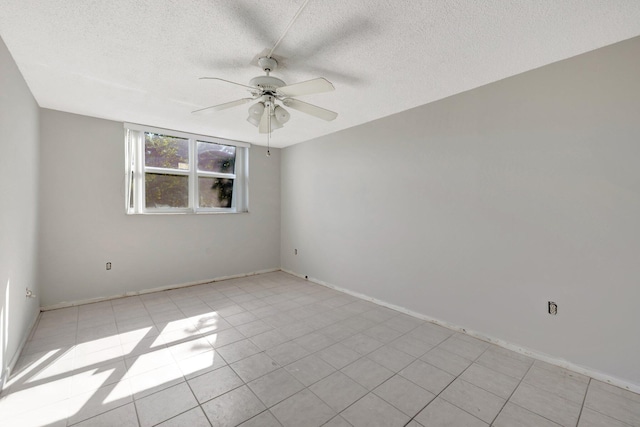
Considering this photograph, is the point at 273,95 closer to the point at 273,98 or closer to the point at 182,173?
the point at 273,98

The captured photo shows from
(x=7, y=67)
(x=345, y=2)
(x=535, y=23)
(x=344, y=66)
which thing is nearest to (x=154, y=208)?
(x=7, y=67)

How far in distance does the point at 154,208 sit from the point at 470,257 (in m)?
4.16

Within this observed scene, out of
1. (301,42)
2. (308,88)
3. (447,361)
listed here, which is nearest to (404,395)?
(447,361)

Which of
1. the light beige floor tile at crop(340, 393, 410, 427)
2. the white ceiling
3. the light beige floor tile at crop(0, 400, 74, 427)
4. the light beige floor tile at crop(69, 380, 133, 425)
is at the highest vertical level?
the white ceiling

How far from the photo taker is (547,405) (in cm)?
179

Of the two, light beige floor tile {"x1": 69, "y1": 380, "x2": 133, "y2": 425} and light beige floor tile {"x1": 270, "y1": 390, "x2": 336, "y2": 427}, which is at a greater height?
light beige floor tile {"x1": 69, "y1": 380, "x2": 133, "y2": 425}

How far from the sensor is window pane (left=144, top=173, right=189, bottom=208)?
398 centimetres

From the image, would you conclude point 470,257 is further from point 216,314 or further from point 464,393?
point 216,314

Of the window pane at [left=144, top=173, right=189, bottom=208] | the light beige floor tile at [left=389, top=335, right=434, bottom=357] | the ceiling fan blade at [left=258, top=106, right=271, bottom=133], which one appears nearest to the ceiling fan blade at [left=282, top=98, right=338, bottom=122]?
the ceiling fan blade at [left=258, top=106, right=271, bottom=133]

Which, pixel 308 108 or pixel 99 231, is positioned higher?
pixel 308 108

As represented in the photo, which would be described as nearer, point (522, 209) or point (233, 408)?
point (233, 408)

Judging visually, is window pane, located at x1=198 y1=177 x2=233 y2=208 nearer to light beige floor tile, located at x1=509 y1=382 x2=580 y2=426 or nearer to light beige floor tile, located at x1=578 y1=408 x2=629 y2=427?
light beige floor tile, located at x1=509 y1=382 x2=580 y2=426

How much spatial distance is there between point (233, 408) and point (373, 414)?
873 mm

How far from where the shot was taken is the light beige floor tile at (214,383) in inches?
73.4
